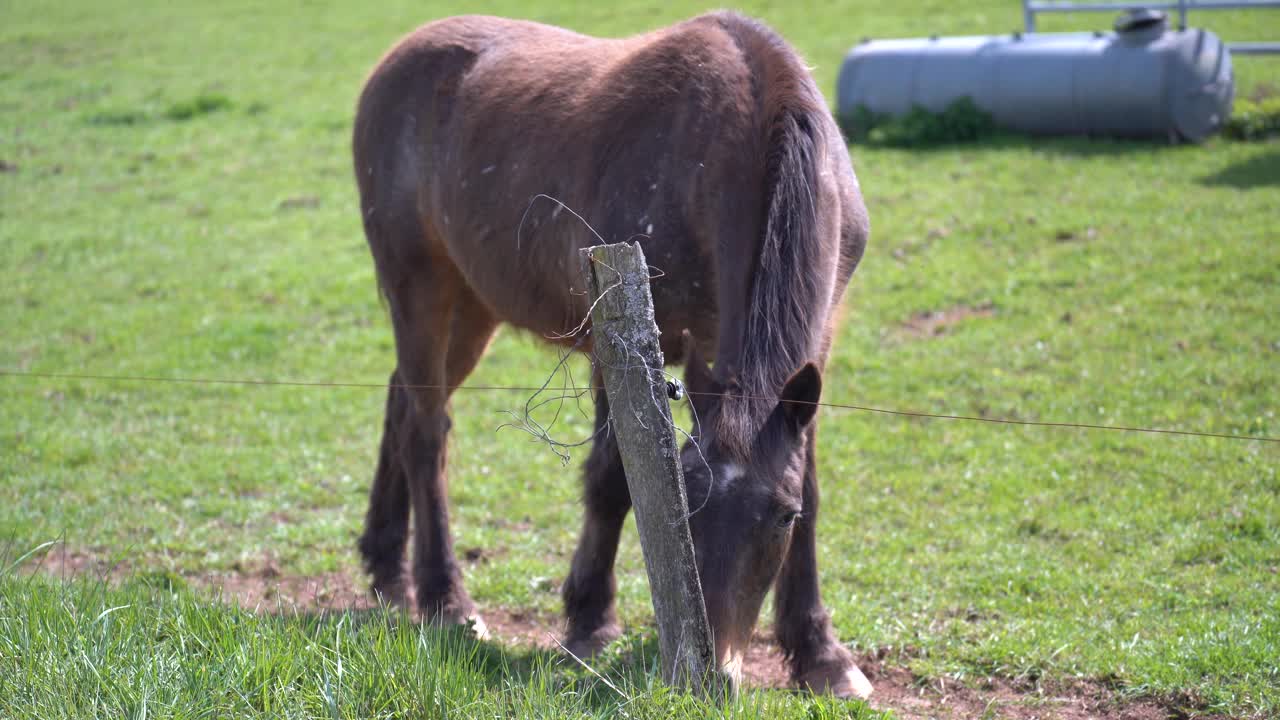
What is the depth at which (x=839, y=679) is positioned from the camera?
4.00 meters

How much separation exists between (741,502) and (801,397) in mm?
361

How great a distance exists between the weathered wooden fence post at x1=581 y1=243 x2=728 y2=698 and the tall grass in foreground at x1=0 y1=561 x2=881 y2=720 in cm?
13

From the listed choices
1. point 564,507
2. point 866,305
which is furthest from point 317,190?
point 564,507

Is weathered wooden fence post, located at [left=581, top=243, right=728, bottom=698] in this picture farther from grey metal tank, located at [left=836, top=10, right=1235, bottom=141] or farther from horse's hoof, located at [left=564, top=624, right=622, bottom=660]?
grey metal tank, located at [left=836, top=10, right=1235, bottom=141]

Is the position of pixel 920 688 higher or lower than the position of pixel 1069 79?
lower

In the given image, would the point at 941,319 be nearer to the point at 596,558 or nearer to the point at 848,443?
the point at 848,443

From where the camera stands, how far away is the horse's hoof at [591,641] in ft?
14.3

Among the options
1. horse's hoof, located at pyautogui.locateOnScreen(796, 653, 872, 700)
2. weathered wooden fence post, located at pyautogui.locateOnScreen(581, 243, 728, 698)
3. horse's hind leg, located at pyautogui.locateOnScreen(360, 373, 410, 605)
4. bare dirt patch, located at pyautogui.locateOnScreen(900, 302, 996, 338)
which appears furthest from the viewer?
bare dirt patch, located at pyautogui.locateOnScreen(900, 302, 996, 338)


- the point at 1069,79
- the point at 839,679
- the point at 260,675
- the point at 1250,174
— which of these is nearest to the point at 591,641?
the point at 839,679

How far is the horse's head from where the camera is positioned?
295 centimetres

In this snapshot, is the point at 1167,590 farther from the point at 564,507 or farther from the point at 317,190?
the point at 317,190

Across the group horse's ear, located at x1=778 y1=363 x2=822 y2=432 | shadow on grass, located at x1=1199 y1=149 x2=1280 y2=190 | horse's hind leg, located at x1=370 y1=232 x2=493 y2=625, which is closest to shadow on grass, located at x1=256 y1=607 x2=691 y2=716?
horse's hind leg, located at x1=370 y1=232 x2=493 y2=625

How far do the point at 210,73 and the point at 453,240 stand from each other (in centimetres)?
1712

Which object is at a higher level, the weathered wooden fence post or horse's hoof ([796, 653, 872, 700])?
the weathered wooden fence post
